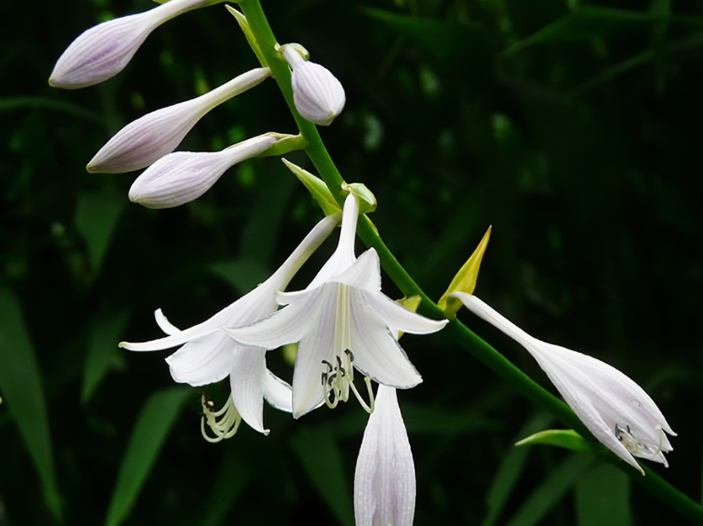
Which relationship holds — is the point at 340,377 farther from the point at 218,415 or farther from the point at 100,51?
the point at 100,51

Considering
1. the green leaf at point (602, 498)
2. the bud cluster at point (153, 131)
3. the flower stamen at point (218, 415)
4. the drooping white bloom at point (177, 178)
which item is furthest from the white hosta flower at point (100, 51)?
the green leaf at point (602, 498)

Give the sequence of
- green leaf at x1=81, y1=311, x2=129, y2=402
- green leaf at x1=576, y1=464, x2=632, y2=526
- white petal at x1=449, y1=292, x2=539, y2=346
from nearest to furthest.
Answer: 1. white petal at x1=449, y1=292, x2=539, y2=346
2. green leaf at x1=576, y1=464, x2=632, y2=526
3. green leaf at x1=81, y1=311, x2=129, y2=402

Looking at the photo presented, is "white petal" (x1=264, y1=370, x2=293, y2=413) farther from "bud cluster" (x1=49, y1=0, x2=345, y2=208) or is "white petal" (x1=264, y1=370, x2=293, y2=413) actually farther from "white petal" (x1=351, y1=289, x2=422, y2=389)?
"bud cluster" (x1=49, y1=0, x2=345, y2=208)

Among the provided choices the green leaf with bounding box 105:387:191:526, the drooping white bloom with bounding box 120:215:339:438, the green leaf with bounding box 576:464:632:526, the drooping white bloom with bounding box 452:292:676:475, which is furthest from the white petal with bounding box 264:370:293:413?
the green leaf with bounding box 576:464:632:526

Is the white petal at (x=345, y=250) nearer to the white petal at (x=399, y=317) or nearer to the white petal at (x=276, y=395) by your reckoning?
the white petal at (x=399, y=317)

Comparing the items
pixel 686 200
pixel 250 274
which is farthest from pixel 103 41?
pixel 686 200

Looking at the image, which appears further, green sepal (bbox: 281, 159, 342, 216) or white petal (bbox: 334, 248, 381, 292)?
green sepal (bbox: 281, 159, 342, 216)

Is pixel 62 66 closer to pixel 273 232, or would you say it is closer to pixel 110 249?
pixel 273 232
